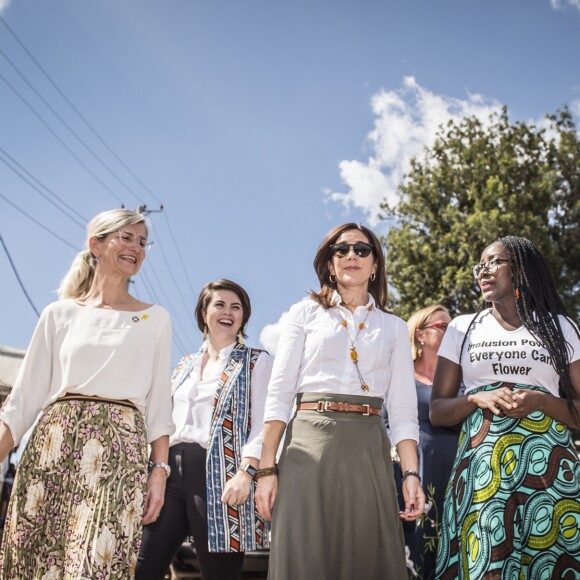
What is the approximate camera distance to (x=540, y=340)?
11.4ft

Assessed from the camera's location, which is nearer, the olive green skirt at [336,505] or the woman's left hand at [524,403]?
the olive green skirt at [336,505]

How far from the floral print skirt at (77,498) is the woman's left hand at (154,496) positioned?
5.7 inches

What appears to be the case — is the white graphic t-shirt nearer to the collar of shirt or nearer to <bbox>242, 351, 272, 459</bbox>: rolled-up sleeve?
the collar of shirt

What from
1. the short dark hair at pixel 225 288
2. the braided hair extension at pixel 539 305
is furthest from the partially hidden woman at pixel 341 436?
the short dark hair at pixel 225 288

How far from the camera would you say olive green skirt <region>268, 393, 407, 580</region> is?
2.81 meters

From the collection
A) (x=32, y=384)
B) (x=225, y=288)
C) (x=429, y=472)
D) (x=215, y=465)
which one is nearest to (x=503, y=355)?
(x=215, y=465)

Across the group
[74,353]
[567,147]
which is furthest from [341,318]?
[567,147]

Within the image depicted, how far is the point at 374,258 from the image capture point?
11.9ft

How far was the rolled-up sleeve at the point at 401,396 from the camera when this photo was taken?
3201mm

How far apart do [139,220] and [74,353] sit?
837 mm

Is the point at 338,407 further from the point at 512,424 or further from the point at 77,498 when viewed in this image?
the point at 77,498

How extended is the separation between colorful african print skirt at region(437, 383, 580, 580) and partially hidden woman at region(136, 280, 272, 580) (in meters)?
1.06

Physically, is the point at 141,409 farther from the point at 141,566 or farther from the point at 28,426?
the point at 141,566

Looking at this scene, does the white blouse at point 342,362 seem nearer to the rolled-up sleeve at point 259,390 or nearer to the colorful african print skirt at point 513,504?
the colorful african print skirt at point 513,504
